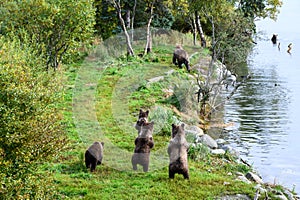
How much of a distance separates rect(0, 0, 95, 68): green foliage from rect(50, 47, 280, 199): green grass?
2214 millimetres

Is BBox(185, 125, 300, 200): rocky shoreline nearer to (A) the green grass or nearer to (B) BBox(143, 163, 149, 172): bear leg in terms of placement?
(A) the green grass

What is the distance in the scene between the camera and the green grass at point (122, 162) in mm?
8711

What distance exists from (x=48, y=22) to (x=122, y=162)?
770cm

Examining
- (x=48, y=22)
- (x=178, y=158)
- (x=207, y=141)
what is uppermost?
(x=48, y=22)

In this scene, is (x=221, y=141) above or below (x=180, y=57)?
below

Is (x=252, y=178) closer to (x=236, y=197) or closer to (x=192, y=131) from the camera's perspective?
(x=236, y=197)

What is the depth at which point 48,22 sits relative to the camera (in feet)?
52.0

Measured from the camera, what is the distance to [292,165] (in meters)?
13.3

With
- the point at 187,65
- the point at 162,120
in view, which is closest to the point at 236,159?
the point at 162,120

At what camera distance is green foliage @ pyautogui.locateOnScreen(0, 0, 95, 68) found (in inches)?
616

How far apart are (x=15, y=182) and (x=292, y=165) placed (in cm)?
989

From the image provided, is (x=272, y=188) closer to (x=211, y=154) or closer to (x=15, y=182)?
(x=211, y=154)

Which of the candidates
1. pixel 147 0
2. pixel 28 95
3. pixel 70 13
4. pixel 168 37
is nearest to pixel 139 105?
pixel 70 13

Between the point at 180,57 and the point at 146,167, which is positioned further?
the point at 180,57
